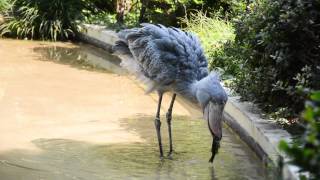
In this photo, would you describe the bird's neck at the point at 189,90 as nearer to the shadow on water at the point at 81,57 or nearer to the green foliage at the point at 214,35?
the green foliage at the point at 214,35

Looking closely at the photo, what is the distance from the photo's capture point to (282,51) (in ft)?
20.1

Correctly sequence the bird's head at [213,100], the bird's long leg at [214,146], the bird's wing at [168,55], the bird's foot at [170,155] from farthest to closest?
the bird's foot at [170,155]
the bird's wing at [168,55]
the bird's long leg at [214,146]
the bird's head at [213,100]

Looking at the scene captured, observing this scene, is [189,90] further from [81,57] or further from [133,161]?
[81,57]

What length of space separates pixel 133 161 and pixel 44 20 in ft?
33.4

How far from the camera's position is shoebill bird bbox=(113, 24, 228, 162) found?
19.0ft

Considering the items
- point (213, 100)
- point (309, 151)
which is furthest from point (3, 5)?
point (309, 151)

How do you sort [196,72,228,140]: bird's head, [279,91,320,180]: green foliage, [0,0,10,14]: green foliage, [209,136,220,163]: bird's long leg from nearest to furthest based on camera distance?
[279,91,320,180]: green foliage → [196,72,228,140]: bird's head → [209,136,220,163]: bird's long leg → [0,0,10,14]: green foliage

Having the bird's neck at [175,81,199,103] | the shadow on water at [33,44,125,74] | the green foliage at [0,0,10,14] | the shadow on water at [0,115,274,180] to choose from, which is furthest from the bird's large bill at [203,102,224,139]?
the green foliage at [0,0,10,14]

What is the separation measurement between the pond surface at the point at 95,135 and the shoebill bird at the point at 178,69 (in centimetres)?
36

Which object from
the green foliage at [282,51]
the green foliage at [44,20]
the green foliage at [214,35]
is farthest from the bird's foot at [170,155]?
the green foliage at [44,20]

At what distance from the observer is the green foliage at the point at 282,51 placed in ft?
19.6

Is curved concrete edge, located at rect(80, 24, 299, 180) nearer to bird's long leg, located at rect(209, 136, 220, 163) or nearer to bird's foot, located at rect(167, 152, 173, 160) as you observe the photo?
bird's long leg, located at rect(209, 136, 220, 163)

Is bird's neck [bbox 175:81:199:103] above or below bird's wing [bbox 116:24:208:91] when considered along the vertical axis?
below

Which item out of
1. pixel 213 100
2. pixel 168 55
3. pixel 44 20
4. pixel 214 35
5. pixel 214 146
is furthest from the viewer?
pixel 44 20
